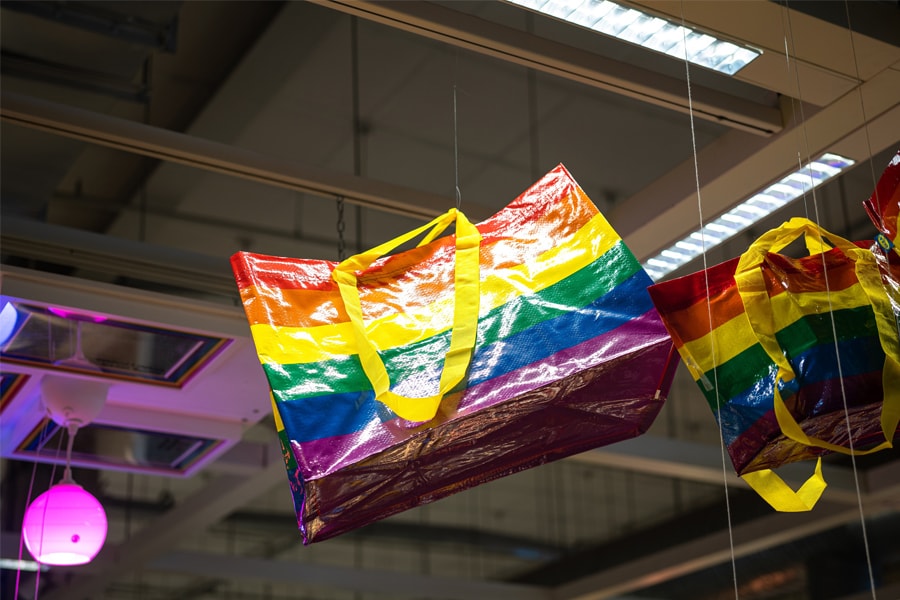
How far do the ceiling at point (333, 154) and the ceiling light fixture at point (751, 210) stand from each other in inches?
2.2

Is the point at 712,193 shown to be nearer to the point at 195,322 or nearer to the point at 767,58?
the point at 767,58

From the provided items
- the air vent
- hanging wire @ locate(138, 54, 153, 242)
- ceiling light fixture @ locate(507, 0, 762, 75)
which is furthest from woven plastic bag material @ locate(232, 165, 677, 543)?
hanging wire @ locate(138, 54, 153, 242)

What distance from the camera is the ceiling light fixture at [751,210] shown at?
12.5ft

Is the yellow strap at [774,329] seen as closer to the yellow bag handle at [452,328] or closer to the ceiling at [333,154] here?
the ceiling at [333,154]

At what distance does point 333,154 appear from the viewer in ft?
18.9

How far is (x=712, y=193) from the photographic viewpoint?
4027 millimetres

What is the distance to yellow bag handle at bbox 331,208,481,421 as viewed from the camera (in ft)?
6.81

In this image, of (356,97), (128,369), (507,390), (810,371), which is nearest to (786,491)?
(810,371)

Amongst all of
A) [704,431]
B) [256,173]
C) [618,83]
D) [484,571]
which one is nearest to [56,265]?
[256,173]

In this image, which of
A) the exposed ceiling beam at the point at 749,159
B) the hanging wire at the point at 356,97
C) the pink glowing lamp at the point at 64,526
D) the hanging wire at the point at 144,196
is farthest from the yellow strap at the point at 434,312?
the hanging wire at the point at 144,196

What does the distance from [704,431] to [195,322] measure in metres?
5.91

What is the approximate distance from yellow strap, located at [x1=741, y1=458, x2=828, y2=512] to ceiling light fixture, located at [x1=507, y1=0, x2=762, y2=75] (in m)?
1.24

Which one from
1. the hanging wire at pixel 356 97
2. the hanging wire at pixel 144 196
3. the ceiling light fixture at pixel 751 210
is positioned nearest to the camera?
the ceiling light fixture at pixel 751 210

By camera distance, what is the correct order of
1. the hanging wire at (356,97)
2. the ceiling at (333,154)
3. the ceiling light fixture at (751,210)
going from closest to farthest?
the ceiling at (333,154), the ceiling light fixture at (751,210), the hanging wire at (356,97)
